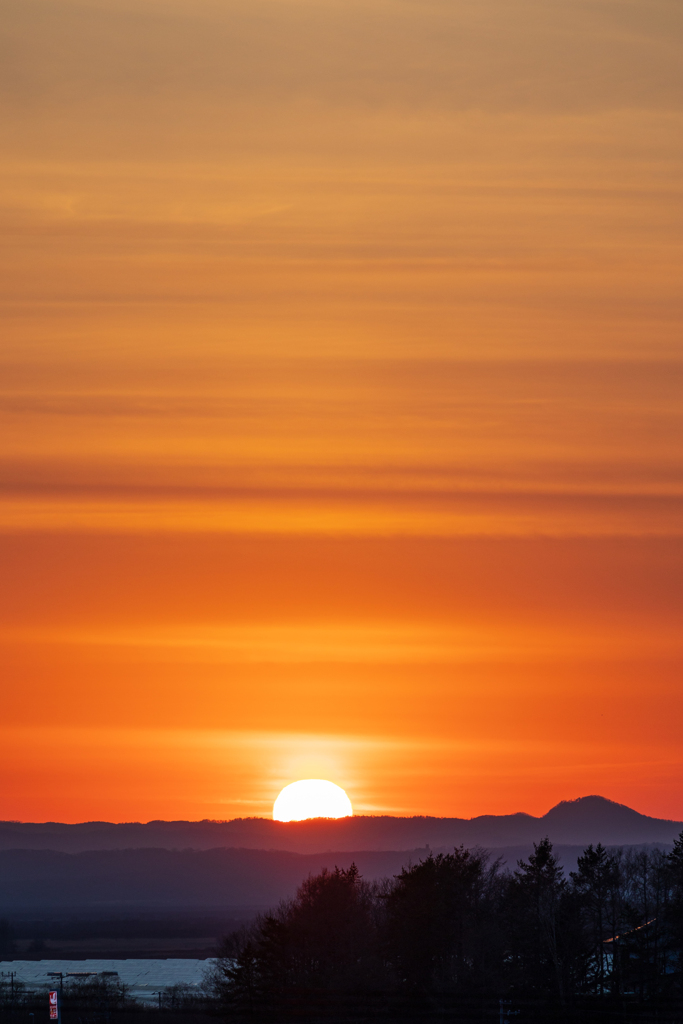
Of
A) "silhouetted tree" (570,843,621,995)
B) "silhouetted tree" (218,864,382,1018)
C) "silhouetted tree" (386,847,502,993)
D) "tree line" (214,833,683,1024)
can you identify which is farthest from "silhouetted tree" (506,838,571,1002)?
"silhouetted tree" (218,864,382,1018)

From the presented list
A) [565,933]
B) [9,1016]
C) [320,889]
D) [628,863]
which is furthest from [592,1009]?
[9,1016]

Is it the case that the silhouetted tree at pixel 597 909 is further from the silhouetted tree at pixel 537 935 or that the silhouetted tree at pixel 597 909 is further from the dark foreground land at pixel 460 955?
the silhouetted tree at pixel 537 935

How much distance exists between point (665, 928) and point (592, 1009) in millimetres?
14259

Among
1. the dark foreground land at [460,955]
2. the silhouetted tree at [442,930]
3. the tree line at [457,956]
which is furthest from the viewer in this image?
the silhouetted tree at [442,930]

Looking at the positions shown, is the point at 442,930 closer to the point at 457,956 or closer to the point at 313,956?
the point at 457,956

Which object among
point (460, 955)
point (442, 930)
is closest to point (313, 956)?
point (442, 930)

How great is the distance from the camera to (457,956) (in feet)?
308

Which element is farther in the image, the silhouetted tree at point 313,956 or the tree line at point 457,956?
the silhouetted tree at point 313,956

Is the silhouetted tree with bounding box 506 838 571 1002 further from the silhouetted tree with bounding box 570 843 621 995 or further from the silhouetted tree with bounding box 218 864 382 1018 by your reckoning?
the silhouetted tree with bounding box 218 864 382 1018

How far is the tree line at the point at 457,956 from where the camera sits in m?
89.4

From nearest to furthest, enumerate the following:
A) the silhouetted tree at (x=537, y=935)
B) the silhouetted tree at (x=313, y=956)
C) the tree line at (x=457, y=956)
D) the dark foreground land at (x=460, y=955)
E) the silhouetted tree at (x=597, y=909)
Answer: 1. the dark foreground land at (x=460, y=955)
2. the tree line at (x=457, y=956)
3. the silhouetted tree at (x=313, y=956)
4. the silhouetted tree at (x=537, y=935)
5. the silhouetted tree at (x=597, y=909)

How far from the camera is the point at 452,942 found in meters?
95.1

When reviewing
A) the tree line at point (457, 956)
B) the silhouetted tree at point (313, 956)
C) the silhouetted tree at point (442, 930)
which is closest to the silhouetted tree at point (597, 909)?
the tree line at point (457, 956)

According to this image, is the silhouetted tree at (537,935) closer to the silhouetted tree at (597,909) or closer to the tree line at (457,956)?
the tree line at (457,956)
